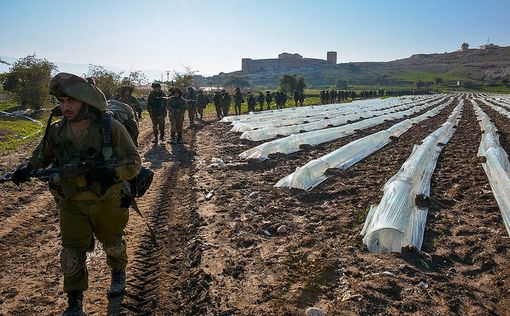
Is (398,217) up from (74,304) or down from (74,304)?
up

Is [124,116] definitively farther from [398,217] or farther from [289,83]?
[289,83]

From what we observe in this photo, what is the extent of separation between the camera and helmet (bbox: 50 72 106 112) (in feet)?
10.3

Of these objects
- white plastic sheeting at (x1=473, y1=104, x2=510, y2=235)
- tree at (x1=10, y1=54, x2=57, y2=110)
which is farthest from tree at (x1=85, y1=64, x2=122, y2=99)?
white plastic sheeting at (x1=473, y1=104, x2=510, y2=235)

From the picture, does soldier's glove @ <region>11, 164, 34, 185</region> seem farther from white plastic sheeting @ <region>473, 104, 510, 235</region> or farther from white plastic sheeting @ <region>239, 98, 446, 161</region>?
white plastic sheeting @ <region>239, 98, 446, 161</region>

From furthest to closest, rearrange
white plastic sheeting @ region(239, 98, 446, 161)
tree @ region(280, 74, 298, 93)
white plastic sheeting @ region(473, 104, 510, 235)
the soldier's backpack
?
tree @ region(280, 74, 298, 93) → white plastic sheeting @ region(239, 98, 446, 161) → white plastic sheeting @ region(473, 104, 510, 235) → the soldier's backpack

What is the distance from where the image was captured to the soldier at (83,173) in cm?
321

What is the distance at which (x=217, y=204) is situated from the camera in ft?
21.9

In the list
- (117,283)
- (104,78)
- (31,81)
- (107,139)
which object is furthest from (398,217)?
(104,78)

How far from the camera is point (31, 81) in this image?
2336cm

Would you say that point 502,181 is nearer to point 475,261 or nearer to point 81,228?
point 475,261

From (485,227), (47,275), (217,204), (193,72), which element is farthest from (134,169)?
(193,72)

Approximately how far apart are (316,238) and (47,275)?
3212 mm

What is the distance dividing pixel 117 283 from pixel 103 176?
1.17m

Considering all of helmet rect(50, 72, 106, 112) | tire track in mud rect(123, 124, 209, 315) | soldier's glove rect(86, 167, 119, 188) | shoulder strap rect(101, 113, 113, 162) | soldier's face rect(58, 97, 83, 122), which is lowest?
tire track in mud rect(123, 124, 209, 315)
